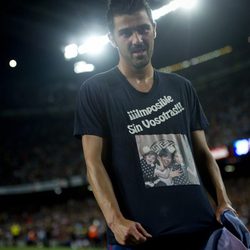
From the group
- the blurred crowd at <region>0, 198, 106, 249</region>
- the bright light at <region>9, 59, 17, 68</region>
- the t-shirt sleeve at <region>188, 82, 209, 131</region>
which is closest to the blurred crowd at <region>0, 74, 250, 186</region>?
the blurred crowd at <region>0, 198, 106, 249</region>

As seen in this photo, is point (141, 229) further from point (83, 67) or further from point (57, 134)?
point (57, 134)

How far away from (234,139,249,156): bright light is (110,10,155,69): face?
20698mm

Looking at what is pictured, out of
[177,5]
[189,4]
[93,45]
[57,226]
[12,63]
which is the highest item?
[12,63]

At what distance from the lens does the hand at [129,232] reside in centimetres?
168

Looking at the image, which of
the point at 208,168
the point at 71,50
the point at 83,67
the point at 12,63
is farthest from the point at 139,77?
the point at 83,67

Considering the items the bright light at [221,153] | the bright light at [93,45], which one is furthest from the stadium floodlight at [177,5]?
the bright light at [221,153]

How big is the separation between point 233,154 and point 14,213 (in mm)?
15140

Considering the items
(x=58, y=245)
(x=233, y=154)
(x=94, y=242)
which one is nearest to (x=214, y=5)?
(x=233, y=154)

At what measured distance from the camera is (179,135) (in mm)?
1975

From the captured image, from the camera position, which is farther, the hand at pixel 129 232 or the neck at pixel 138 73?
the neck at pixel 138 73

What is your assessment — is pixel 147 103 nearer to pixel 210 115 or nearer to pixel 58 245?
pixel 58 245

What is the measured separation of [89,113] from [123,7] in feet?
1.51

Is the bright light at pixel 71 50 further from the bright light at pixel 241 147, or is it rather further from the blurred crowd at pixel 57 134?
the bright light at pixel 241 147

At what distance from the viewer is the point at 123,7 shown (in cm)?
197
